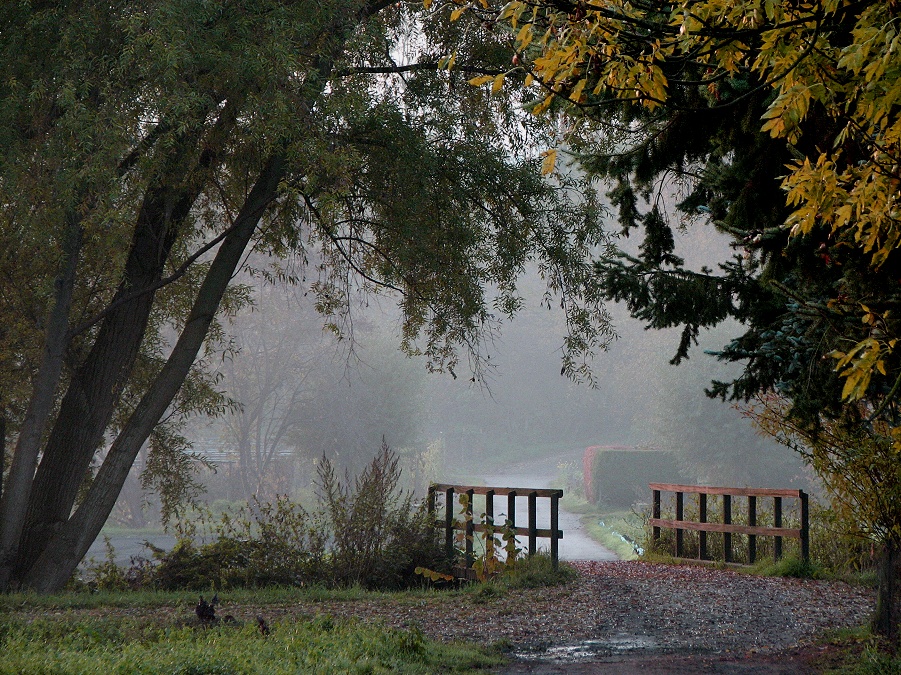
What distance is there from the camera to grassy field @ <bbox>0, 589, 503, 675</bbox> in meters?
4.14

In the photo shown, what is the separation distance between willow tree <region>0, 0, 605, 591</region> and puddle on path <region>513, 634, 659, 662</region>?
12.6ft

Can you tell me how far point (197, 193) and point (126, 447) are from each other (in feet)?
9.63

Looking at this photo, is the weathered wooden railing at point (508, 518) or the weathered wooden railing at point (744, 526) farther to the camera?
the weathered wooden railing at point (744, 526)

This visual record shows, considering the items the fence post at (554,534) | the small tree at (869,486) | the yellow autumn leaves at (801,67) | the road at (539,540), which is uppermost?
the yellow autumn leaves at (801,67)

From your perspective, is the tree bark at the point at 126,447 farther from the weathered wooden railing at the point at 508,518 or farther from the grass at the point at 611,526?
the grass at the point at 611,526

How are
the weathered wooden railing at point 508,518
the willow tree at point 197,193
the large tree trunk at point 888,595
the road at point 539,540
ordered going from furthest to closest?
the road at point 539,540, the weathered wooden railing at point 508,518, the willow tree at point 197,193, the large tree trunk at point 888,595

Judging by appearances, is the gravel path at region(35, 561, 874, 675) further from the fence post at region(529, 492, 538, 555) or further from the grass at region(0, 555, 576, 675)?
the fence post at region(529, 492, 538, 555)

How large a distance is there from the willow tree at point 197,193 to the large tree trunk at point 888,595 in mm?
4383

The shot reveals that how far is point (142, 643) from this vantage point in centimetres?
530

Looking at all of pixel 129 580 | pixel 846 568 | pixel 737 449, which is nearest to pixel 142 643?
pixel 129 580

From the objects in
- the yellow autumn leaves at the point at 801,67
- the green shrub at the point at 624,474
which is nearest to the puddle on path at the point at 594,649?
the yellow autumn leaves at the point at 801,67

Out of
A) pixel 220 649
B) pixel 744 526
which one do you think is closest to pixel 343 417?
pixel 744 526

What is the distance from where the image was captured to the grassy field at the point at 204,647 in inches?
163

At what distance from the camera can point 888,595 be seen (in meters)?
5.67
